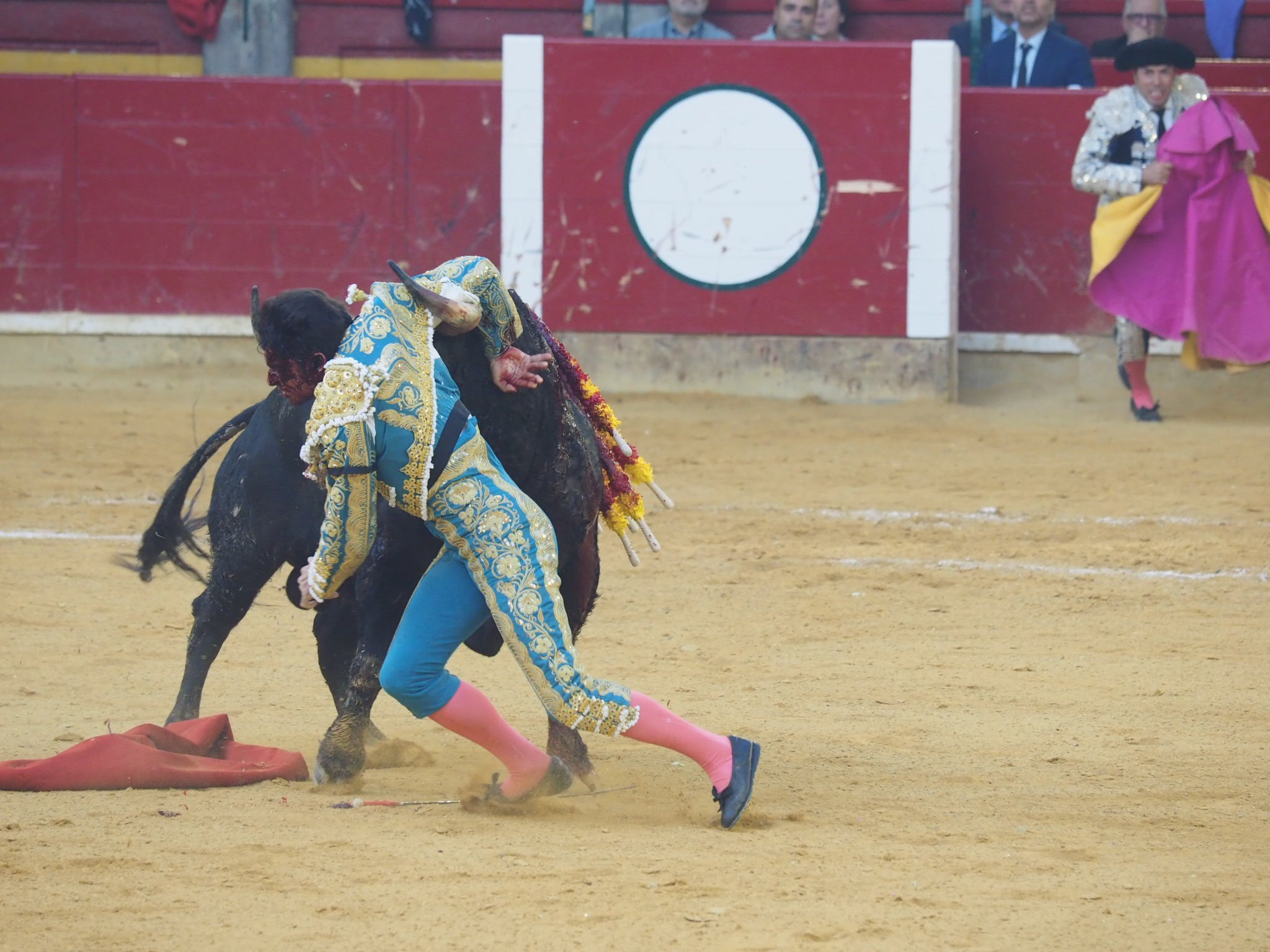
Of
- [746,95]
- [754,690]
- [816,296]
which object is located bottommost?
[754,690]

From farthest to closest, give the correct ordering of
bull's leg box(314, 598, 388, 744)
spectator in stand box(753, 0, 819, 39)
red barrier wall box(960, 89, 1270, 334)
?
1. spectator in stand box(753, 0, 819, 39)
2. red barrier wall box(960, 89, 1270, 334)
3. bull's leg box(314, 598, 388, 744)

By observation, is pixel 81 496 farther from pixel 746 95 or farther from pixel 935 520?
pixel 746 95

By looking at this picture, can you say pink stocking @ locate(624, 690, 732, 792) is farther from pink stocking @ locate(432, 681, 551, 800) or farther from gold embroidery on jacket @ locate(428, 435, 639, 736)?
pink stocking @ locate(432, 681, 551, 800)

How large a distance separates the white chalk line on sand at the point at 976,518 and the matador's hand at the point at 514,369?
3361 mm

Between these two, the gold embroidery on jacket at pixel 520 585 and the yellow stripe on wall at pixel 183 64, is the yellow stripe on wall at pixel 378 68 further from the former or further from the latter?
the gold embroidery on jacket at pixel 520 585

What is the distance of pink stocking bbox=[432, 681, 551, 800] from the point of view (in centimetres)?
329

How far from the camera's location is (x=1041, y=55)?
9.56 meters

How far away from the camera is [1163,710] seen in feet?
13.7

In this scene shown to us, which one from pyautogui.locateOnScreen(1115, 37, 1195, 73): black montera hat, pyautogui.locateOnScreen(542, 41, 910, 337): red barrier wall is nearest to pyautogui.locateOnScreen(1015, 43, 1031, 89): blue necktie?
pyautogui.locateOnScreen(542, 41, 910, 337): red barrier wall

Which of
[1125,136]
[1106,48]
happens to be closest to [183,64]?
[1106,48]

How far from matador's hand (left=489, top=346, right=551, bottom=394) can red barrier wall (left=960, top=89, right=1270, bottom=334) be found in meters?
6.51

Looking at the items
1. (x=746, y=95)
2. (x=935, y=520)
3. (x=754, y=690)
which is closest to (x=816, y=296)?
(x=746, y=95)

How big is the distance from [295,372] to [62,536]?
10.9 feet

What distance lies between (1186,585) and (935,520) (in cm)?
120
